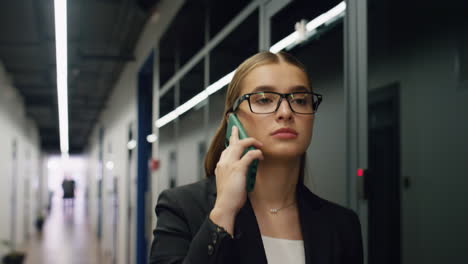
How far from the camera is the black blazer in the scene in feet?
3.02

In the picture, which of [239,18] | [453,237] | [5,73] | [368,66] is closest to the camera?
[453,237]

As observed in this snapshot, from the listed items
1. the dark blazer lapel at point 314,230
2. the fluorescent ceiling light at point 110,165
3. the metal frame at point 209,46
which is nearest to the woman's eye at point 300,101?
the dark blazer lapel at point 314,230

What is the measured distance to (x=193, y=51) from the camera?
4.23m

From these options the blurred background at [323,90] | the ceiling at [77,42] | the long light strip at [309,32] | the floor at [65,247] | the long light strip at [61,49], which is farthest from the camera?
the floor at [65,247]

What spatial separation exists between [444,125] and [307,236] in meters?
0.63

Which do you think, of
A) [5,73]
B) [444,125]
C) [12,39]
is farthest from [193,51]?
[5,73]

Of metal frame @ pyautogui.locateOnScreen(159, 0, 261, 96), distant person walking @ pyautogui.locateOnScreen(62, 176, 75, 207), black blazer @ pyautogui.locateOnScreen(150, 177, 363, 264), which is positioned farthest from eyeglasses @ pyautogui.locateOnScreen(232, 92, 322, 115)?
distant person walking @ pyautogui.locateOnScreen(62, 176, 75, 207)

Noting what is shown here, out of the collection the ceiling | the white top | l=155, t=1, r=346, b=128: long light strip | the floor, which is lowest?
the floor

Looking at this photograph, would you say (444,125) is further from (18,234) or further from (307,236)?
(18,234)

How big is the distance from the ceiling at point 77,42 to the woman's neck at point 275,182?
2.75m

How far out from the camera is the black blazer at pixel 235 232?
921mm

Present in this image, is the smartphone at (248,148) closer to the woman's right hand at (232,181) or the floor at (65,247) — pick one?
the woman's right hand at (232,181)

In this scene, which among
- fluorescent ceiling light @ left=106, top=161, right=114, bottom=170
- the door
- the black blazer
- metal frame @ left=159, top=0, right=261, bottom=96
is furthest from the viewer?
fluorescent ceiling light @ left=106, top=161, right=114, bottom=170

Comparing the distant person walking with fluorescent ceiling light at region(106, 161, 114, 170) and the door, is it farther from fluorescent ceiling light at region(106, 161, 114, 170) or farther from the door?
fluorescent ceiling light at region(106, 161, 114, 170)
